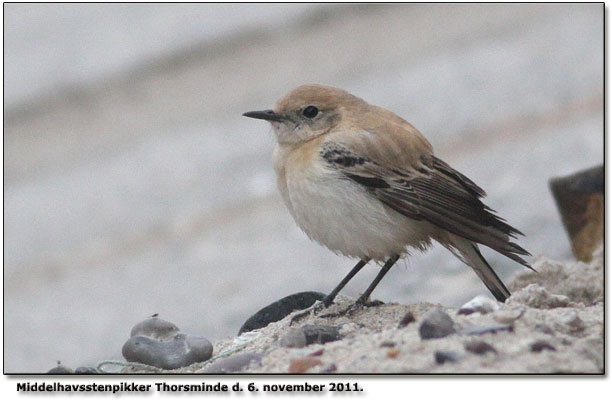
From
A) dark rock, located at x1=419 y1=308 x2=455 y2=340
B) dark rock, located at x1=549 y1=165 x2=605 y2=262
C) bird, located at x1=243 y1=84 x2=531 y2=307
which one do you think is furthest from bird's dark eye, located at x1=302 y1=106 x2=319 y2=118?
dark rock, located at x1=419 y1=308 x2=455 y2=340

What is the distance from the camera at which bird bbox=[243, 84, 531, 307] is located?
5.94 m

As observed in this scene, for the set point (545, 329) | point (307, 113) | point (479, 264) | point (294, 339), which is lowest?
point (545, 329)

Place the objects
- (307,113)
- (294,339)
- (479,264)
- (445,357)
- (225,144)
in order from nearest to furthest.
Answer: (445,357) → (294,339) → (479,264) → (307,113) → (225,144)

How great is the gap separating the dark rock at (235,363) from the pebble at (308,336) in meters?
0.19

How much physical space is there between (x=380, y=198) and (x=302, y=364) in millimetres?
1646

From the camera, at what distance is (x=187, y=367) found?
5.52 m

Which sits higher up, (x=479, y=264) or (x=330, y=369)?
(x=479, y=264)

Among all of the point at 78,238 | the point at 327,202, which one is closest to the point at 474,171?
the point at 78,238

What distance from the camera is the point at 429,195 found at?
6.10 m

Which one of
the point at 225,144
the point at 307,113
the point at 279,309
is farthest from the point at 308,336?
the point at 225,144

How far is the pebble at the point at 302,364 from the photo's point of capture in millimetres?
4625

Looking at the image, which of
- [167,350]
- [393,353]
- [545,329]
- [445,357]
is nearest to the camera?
[445,357]

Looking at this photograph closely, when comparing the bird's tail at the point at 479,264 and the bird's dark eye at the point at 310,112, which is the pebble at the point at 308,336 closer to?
the bird's tail at the point at 479,264

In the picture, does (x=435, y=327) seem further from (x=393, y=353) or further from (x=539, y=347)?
(x=539, y=347)
